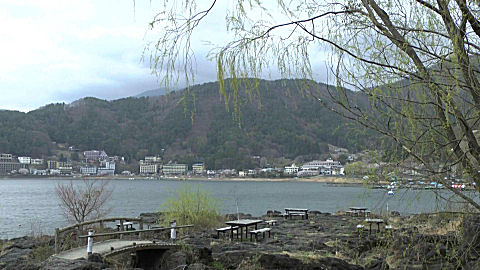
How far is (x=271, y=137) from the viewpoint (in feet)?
417

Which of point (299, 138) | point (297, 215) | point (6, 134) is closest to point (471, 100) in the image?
point (297, 215)

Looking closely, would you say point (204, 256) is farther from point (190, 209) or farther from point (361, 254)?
point (190, 209)

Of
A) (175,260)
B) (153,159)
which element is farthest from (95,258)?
(153,159)

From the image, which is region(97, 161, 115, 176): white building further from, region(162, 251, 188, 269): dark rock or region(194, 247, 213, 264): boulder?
region(194, 247, 213, 264): boulder

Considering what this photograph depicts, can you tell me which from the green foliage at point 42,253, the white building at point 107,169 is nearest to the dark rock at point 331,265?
the green foliage at point 42,253

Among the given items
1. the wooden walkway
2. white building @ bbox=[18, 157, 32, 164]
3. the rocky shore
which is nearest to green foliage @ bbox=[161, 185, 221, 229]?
the rocky shore

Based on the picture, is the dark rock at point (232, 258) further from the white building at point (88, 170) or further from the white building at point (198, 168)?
the white building at point (88, 170)

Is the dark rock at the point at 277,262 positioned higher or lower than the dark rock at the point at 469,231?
lower

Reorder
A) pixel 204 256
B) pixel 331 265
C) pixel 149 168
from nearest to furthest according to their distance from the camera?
pixel 331 265
pixel 204 256
pixel 149 168

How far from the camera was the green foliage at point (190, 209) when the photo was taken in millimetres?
19156

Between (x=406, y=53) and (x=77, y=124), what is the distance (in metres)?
141

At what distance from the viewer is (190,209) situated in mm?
19562

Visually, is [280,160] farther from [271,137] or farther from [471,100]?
[471,100]

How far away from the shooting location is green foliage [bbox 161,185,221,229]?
19.2m
